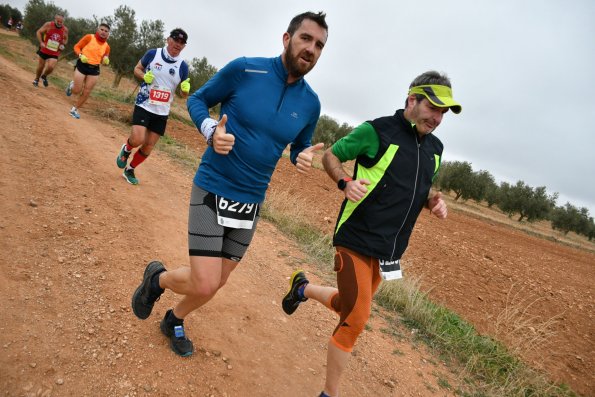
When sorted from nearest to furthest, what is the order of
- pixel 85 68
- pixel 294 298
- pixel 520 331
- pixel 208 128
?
pixel 208 128 → pixel 294 298 → pixel 520 331 → pixel 85 68

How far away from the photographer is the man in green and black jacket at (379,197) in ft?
9.13

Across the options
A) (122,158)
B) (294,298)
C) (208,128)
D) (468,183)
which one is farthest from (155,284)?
(468,183)

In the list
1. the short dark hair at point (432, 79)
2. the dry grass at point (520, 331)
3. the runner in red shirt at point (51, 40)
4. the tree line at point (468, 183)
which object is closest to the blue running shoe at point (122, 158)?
the short dark hair at point (432, 79)

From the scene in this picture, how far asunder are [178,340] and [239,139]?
1.61 m

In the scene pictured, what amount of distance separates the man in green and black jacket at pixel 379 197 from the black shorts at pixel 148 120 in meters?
4.07

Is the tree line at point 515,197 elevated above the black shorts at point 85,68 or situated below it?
above

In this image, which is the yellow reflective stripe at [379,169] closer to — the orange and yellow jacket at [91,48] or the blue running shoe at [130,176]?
the blue running shoe at [130,176]

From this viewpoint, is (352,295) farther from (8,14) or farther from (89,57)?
(8,14)

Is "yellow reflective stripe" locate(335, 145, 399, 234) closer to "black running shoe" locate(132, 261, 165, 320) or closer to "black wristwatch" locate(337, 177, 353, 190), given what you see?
"black wristwatch" locate(337, 177, 353, 190)

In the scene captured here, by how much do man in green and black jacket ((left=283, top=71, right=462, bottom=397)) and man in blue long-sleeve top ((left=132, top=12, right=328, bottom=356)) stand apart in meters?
0.49

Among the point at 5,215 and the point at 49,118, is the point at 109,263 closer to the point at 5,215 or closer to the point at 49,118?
the point at 5,215

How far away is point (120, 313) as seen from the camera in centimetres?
309

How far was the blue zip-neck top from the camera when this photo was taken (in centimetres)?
259

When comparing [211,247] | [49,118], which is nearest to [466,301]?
[211,247]
